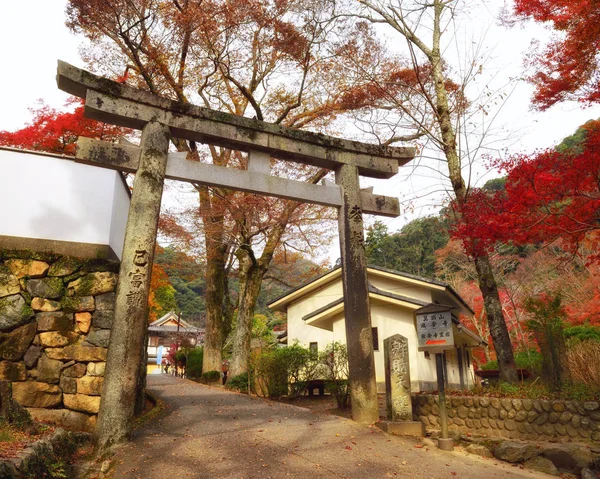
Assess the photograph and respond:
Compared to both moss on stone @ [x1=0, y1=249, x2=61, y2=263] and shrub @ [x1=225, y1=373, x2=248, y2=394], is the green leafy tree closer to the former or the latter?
shrub @ [x1=225, y1=373, x2=248, y2=394]

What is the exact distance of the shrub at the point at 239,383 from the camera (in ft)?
51.5

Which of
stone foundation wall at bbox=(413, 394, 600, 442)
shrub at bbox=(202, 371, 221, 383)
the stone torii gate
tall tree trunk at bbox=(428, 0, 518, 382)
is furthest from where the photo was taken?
shrub at bbox=(202, 371, 221, 383)

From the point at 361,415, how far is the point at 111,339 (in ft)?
15.8

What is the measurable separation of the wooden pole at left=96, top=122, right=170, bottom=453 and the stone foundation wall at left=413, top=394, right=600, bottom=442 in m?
6.44

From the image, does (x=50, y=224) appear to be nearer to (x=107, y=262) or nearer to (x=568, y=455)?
(x=107, y=262)

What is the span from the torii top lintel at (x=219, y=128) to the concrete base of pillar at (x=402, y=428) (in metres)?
5.43

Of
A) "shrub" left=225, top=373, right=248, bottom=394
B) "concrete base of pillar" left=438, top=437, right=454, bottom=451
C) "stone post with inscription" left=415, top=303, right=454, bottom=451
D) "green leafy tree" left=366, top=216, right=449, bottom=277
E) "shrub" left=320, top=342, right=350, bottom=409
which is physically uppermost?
"green leafy tree" left=366, top=216, right=449, bottom=277

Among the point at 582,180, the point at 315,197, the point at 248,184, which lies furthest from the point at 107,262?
the point at 582,180

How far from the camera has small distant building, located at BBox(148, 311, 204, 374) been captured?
34241 mm

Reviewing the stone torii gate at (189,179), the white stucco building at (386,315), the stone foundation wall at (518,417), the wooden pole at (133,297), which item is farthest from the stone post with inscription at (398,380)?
the white stucco building at (386,315)

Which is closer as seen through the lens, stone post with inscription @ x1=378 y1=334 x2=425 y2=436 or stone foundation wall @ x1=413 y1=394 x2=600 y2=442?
stone post with inscription @ x1=378 y1=334 x2=425 y2=436

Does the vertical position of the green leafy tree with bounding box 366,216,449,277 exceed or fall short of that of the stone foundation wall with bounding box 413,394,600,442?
it exceeds it

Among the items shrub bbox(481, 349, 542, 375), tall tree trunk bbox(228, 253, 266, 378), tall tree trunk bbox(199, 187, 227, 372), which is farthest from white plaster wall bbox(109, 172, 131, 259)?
shrub bbox(481, 349, 542, 375)

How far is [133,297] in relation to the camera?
6617 mm
